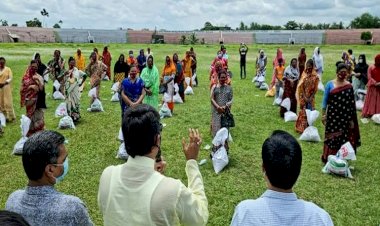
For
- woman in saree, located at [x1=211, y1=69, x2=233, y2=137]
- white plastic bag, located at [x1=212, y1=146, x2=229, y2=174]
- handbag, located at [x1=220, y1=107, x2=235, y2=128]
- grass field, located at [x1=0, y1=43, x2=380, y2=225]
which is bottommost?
grass field, located at [x1=0, y1=43, x2=380, y2=225]

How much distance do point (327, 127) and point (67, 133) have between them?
19.3 feet

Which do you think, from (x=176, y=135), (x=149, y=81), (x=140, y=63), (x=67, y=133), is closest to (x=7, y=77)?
(x=67, y=133)

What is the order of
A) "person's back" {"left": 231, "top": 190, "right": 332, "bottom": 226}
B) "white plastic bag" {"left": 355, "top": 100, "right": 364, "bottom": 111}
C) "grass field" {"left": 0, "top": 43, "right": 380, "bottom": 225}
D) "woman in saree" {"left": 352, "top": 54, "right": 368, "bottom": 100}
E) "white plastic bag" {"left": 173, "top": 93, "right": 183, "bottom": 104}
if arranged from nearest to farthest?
"person's back" {"left": 231, "top": 190, "right": 332, "bottom": 226}, "grass field" {"left": 0, "top": 43, "right": 380, "bottom": 225}, "white plastic bag" {"left": 355, "top": 100, "right": 364, "bottom": 111}, "woman in saree" {"left": 352, "top": 54, "right": 368, "bottom": 100}, "white plastic bag" {"left": 173, "top": 93, "right": 183, "bottom": 104}

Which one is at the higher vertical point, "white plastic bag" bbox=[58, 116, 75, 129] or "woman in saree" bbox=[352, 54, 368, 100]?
"woman in saree" bbox=[352, 54, 368, 100]

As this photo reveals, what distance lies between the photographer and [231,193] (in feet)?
20.9

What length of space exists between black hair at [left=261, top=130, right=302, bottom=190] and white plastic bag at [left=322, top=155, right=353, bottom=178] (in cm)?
508

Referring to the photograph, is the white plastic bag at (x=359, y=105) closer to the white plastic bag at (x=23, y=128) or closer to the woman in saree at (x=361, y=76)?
the woman in saree at (x=361, y=76)

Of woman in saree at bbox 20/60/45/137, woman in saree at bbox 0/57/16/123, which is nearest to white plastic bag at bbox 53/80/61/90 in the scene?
woman in saree at bbox 0/57/16/123

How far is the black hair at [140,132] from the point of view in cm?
244

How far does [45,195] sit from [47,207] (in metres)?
0.08

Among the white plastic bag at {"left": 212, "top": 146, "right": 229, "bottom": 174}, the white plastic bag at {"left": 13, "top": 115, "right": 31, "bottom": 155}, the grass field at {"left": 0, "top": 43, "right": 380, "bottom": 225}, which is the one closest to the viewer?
the grass field at {"left": 0, "top": 43, "right": 380, "bottom": 225}

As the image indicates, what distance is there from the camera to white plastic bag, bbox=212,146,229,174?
24.0 ft

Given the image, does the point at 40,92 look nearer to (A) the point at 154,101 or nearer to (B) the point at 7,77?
(A) the point at 154,101

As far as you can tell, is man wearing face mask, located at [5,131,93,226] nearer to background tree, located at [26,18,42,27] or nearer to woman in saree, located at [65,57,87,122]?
woman in saree, located at [65,57,87,122]
